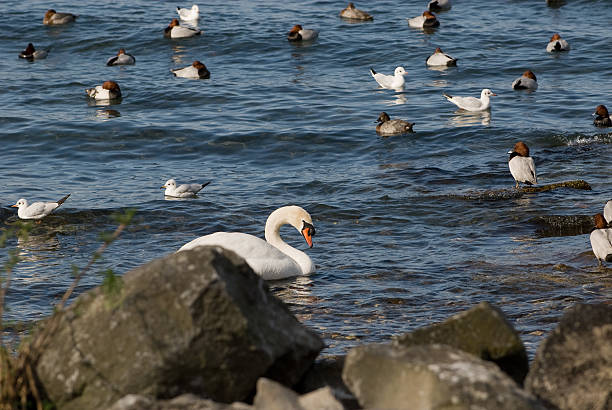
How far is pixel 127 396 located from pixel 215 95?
60.4 feet

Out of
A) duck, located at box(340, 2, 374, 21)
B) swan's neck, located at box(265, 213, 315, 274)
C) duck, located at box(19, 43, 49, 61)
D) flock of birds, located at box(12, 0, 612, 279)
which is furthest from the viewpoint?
duck, located at box(340, 2, 374, 21)

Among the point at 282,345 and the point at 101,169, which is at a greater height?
the point at 282,345

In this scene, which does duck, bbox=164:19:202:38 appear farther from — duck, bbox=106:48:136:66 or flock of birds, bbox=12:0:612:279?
duck, bbox=106:48:136:66

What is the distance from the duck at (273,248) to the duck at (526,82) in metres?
12.4

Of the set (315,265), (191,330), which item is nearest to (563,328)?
(191,330)

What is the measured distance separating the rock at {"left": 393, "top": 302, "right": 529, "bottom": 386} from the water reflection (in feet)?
46.6

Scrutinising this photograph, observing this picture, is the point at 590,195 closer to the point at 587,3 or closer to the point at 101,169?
the point at 101,169

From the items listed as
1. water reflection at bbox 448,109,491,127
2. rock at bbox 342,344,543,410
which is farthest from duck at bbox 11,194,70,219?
rock at bbox 342,344,543,410

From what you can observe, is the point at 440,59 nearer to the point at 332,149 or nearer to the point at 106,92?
the point at 332,149

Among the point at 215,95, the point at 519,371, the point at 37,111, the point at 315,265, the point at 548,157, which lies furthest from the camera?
the point at 215,95

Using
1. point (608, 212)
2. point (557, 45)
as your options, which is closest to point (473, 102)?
point (557, 45)

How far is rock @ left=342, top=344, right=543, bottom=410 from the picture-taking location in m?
4.18

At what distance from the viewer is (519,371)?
5203 millimetres

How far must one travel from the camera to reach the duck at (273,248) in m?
10.2
